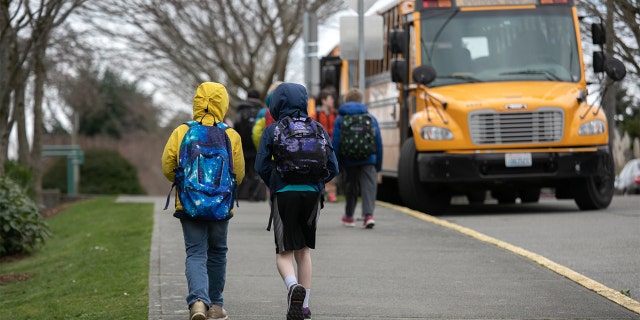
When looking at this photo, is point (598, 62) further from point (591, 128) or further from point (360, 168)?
point (360, 168)

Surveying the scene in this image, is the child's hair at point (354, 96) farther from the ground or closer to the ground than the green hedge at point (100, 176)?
farther from the ground

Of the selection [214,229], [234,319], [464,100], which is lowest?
[234,319]

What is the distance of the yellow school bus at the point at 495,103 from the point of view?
16047mm

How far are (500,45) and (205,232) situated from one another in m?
9.77

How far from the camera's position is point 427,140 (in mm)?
16094

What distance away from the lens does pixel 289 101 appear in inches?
318

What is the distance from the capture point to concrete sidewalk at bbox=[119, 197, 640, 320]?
8367 mm

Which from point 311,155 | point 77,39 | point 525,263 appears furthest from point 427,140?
point 77,39

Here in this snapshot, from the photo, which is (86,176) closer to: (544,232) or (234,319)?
(544,232)

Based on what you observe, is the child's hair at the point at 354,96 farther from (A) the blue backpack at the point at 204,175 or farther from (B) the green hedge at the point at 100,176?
(B) the green hedge at the point at 100,176

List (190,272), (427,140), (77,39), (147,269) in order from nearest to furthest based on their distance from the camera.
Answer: (190,272) < (147,269) < (427,140) < (77,39)

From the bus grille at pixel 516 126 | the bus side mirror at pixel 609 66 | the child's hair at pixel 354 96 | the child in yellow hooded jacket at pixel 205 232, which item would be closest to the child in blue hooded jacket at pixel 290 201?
→ the child in yellow hooded jacket at pixel 205 232

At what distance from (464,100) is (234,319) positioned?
8.62 m

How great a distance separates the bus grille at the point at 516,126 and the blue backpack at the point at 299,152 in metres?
8.25
